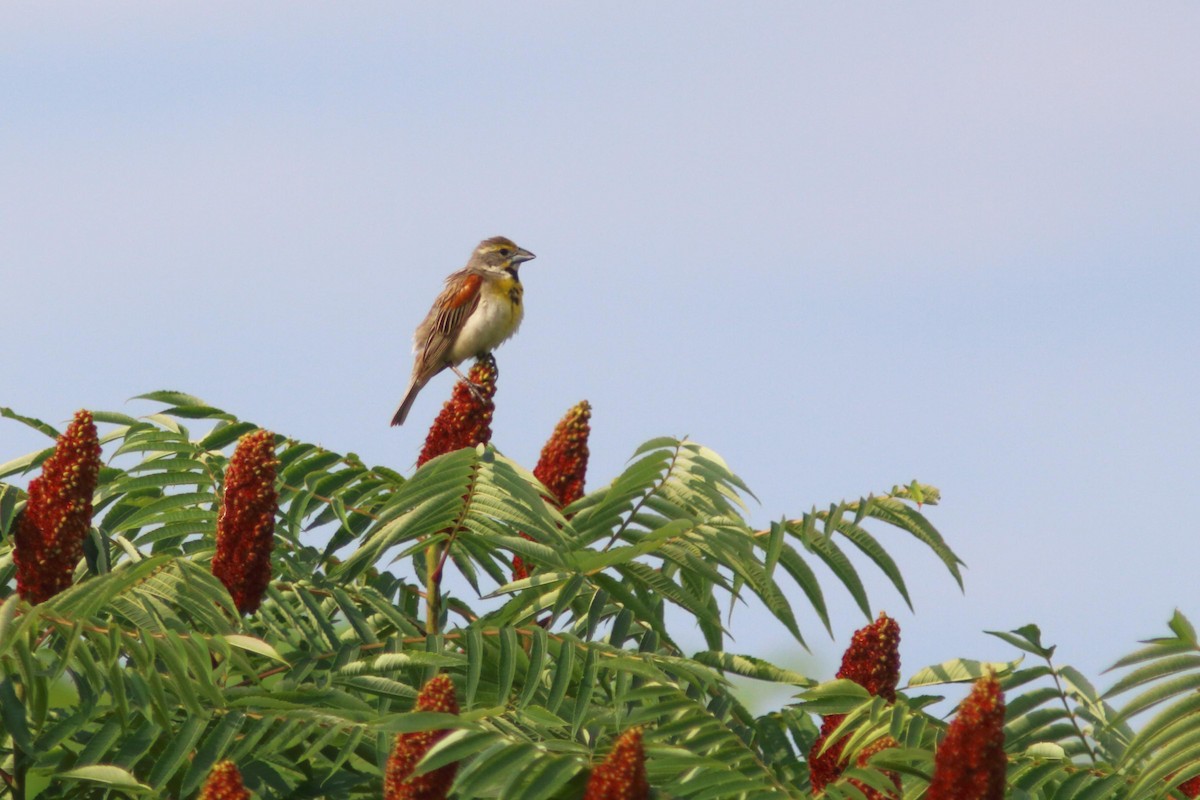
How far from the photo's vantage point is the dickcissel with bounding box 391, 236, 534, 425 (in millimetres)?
13219

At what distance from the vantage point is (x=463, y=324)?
43.5 ft

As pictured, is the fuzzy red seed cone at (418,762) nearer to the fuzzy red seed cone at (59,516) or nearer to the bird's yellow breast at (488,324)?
the fuzzy red seed cone at (59,516)

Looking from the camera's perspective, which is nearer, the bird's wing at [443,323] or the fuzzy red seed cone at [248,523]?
the fuzzy red seed cone at [248,523]

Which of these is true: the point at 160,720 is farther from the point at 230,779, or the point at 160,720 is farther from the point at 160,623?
the point at 230,779

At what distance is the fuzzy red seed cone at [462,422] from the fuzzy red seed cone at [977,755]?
3470 millimetres

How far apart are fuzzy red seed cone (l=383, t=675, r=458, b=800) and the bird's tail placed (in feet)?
30.2

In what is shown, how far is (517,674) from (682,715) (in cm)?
94

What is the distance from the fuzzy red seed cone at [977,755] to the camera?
14.4 feet

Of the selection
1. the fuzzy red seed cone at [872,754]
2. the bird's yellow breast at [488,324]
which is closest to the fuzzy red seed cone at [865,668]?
the fuzzy red seed cone at [872,754]

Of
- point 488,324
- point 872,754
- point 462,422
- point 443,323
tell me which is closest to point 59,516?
point 462,422

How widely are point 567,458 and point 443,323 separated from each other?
622 cm

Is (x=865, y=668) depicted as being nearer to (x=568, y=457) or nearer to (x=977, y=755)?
(x=568, y=457)

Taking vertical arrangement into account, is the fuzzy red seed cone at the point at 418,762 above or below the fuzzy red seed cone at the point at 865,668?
below

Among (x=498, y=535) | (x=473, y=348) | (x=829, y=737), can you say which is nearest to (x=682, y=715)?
(x=829, y=737)
